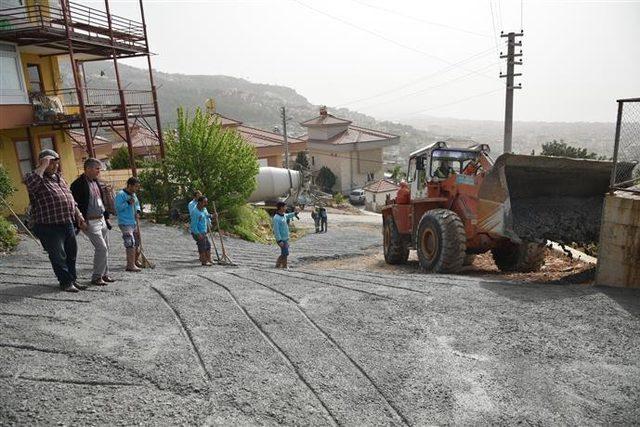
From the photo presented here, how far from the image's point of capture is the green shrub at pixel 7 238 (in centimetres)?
Answer: 1028

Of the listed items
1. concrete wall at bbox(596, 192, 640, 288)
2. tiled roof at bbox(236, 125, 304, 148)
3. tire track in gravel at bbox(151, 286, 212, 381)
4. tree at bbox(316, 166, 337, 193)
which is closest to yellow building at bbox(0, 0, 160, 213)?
tire track in gravel at bbox(151, 286, 212, 381)

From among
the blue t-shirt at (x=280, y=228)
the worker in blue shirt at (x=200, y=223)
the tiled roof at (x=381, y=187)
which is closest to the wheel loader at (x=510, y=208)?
the blue t-shirt at (x=280, y=228)

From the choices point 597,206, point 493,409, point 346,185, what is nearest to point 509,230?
point 597,206

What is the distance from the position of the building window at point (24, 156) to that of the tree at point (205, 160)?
485 cm

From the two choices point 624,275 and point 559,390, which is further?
point 624,275

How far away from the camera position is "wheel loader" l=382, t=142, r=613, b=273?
828cm

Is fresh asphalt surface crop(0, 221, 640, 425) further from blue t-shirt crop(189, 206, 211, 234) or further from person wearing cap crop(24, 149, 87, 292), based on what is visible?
blue t-shirt crop(189, 206, 211, 234)

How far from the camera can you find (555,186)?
28.7ft

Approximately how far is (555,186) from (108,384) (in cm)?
794

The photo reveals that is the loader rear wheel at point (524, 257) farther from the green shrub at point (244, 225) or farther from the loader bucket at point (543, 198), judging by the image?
the green shrub at point (244, 225)

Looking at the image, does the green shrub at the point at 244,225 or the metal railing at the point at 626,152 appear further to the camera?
the green shrub at the point at 244,225

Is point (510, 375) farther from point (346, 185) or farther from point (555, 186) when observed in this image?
point (346, 185)

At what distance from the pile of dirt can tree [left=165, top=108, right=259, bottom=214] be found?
21.4 ft

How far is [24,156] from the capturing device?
17312mm
